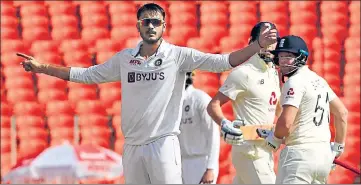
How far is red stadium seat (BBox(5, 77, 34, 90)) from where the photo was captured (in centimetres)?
1538

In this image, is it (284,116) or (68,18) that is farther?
(68,18)

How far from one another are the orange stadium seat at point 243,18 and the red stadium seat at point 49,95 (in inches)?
107

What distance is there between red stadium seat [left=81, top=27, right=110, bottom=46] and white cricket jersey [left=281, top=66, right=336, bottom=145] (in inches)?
335

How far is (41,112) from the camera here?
50.2 feet

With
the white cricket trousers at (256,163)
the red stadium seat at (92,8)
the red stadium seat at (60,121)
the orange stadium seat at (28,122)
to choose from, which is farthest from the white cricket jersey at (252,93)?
the red stadium seat at (92,8)

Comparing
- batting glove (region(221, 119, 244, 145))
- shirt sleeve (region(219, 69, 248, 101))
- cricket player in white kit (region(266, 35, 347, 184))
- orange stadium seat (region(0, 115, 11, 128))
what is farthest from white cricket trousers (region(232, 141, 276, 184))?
orange stadium seat (region(0, 115, 11, 128))

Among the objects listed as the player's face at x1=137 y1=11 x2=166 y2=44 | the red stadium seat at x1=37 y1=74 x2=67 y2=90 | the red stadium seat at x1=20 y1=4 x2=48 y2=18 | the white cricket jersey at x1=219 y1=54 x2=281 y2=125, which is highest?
the red stadium seat at x1=20 y1=4 x2=48 y2=18

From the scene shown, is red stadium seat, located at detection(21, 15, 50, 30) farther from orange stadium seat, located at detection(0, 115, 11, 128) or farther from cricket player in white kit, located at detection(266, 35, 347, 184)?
cricket player in white kit, located at detection(266, 35, 347, 184)

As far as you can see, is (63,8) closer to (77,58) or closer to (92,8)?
(92,8)

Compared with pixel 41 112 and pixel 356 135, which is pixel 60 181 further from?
pixel 356 135

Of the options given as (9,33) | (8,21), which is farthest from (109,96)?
(8,21)

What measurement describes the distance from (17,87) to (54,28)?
3.81 feet

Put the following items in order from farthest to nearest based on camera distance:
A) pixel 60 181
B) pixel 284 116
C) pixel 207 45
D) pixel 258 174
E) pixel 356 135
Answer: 1. pixel 207 45
2. pixel 356 135
3. pixel 60 181
4. pixel 258 174
5. pixel 284 116

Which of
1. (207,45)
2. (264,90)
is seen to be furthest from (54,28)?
(264,90)
